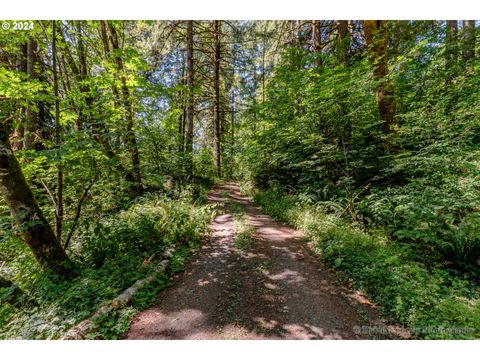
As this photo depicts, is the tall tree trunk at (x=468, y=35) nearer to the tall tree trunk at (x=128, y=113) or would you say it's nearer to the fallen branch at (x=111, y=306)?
the tall tree trunk at (x=128, y=113)

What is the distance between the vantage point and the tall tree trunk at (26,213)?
3283 mm

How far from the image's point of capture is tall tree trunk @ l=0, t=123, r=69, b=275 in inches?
129

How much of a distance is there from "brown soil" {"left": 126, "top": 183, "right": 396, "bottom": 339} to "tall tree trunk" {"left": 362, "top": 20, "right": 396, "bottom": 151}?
4102mm

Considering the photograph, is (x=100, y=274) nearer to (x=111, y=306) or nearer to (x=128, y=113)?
(x=111, y=306)

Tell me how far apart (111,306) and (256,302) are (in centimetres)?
204

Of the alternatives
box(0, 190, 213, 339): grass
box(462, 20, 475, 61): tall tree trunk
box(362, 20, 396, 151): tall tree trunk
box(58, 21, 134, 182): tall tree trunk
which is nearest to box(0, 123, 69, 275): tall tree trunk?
box(0, 190, 213, 339): grass

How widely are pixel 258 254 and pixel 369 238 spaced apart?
7.61 ft

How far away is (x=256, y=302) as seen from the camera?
123 inches

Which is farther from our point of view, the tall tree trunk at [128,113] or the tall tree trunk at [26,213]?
the tall tree trunk at [128,113]

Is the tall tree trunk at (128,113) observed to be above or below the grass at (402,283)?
above

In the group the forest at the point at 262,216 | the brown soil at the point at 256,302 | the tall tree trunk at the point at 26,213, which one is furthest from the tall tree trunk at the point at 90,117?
the brown soil at the point at 256,302

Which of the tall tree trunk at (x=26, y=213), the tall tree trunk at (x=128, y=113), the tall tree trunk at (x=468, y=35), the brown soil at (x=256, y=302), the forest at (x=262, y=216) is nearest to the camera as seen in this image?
the brown soil at (x=256, y=302)

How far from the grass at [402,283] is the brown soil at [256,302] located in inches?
10.4

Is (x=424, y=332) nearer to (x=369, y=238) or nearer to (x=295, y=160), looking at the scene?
(x=369, y=238)
